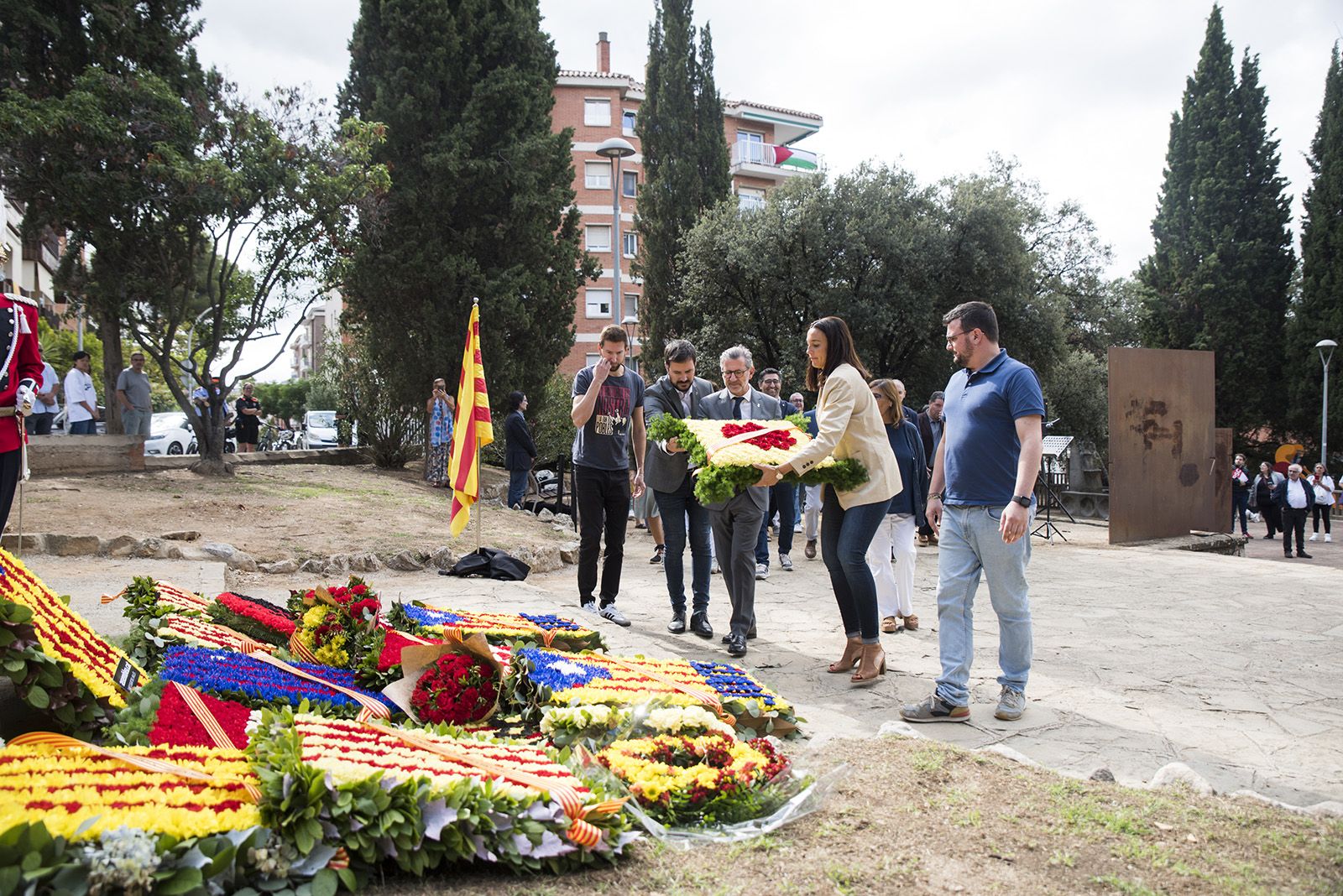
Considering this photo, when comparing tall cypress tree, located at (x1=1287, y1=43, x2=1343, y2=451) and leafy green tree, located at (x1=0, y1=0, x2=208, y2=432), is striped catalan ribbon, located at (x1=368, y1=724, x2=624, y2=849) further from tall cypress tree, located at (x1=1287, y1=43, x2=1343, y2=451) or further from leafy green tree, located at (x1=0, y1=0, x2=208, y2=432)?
tall cypress tree, located at (x1=1287, y1=43, x2=1343, y2=451)

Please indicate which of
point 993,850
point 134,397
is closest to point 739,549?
point 993,850

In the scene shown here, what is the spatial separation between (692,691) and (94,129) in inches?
510

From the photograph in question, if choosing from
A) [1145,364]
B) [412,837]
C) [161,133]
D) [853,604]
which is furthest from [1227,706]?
[161,133]

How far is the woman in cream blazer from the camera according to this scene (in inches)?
216

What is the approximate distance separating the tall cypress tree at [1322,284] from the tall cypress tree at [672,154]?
2379 centimetres

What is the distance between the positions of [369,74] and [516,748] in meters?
20.0

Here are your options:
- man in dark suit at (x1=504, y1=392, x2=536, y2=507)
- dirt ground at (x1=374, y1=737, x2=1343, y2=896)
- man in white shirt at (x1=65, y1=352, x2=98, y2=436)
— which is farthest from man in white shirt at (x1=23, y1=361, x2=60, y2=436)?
dirt ground at (x1=374, y1=737, x2=1343, y2=896)

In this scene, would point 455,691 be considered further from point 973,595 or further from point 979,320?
point 979,320

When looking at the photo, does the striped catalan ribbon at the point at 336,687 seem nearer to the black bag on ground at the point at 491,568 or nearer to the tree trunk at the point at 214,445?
the black bag on ground at the point at 491,568

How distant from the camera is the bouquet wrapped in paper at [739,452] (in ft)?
18.1

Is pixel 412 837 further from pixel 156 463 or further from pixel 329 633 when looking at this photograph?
pixel 156 463

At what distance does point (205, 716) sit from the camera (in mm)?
3344

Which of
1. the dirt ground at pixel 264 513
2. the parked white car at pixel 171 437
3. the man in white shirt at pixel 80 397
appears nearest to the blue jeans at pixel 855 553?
the dirt ground at pixel 264 513

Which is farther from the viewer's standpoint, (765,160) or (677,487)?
(765,160)
